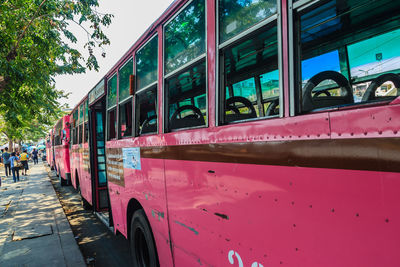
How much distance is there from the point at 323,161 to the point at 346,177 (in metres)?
0.12

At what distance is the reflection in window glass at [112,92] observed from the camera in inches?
176

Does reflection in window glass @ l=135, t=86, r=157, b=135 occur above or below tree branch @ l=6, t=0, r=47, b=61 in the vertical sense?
below

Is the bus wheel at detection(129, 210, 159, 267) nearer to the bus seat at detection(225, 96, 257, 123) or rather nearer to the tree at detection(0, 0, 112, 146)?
the bus seat at detection(225, 96, 257, 123)

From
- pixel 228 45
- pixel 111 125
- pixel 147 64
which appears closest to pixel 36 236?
pixel 111 125

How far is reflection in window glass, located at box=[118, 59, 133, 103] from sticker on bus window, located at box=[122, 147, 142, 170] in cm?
78

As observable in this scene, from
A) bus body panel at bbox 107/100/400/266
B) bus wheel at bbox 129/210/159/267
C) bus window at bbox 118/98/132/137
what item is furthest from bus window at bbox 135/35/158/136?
bus wheel at bbox 129/210/159/267

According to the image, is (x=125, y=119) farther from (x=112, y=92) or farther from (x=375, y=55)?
(x=375, y=55)

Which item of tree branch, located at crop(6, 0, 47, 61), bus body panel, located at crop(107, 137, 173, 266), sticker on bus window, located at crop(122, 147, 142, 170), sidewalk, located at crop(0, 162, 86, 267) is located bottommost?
sidewalk, located at crop(0, 162, 86, 267)

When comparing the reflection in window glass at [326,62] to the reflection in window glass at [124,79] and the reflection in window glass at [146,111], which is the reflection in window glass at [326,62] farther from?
the reflection in window glass at [124,79]

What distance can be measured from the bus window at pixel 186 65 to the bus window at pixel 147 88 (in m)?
0.26

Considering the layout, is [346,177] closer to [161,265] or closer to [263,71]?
[263,71]

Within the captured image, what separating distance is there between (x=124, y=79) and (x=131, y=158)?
3.86 feet

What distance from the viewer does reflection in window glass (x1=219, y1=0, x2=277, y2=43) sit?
153cm

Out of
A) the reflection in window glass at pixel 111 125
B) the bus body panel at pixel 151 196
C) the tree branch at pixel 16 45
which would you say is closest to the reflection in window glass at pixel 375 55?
the bus body panel at pixel 151 196
